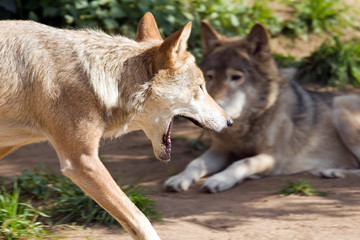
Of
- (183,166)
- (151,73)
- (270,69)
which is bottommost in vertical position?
(183,166)

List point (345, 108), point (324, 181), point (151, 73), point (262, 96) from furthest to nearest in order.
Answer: point (345, 108) → point (262, 96) → point (324, 181) → point (151, 73)

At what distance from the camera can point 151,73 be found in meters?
3.94

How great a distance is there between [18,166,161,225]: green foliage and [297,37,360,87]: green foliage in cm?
414

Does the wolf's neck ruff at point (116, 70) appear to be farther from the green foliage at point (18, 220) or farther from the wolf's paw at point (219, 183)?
the wolf's paw at point (219, 183)

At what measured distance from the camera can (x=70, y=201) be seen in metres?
Answer: 4.52

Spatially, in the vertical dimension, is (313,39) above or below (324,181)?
above

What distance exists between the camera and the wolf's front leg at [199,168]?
5508 millimetres

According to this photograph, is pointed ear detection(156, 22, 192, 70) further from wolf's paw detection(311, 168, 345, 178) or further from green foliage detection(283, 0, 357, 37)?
green foliage detection(283, 0, 357, 37)

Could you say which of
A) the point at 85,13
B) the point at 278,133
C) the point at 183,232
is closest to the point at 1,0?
the point at 85,13

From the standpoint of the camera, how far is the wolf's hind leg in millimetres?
6328

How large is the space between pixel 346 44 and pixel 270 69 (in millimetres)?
2725

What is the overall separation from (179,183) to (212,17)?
3.79m

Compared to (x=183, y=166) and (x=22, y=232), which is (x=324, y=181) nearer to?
(x=183, y=166)

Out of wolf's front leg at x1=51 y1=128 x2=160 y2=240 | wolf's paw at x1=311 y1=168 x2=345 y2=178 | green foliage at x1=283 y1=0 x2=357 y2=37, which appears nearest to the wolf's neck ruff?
wolf's front leg at x1=51 y1=128 x2=160 y2=240
